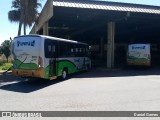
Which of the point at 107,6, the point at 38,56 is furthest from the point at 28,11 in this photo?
the point at 38,56

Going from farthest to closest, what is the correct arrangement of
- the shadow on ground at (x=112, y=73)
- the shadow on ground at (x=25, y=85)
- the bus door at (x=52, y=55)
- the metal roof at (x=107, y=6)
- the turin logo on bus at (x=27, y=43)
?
1. the metal roof at (x=107, y=6)
2. the shadow on ground at (x=112, y=73)
3. the bus door at (x=52, y=55)
4. the turin logo on bus at (x=27, y=43)
5. the shadow on ground at (x=25, y=85)

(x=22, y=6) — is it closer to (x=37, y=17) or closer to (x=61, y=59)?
(x=37, y=17)

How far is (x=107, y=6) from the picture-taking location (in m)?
25.9

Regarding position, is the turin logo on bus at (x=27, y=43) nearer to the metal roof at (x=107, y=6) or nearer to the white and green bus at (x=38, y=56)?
the white and green bus at (x=38, y=56)

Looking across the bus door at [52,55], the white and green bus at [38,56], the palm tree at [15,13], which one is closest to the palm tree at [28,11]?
the palm tree at [15,13]

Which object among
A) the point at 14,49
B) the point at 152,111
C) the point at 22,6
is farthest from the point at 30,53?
the point at 22,6

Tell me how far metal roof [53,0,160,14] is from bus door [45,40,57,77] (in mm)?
6288

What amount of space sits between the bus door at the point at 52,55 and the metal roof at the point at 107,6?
20.6ft

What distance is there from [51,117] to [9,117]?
124cm

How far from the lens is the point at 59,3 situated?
2330cm

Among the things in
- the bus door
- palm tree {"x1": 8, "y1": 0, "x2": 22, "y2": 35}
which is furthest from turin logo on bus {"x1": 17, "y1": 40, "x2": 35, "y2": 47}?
palm tree {"x1": 8, "y1": 0, "x2": 22, "y2": 35}

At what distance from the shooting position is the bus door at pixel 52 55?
55.4 ft

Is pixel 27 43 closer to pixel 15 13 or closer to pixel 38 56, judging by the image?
pixel 38 56

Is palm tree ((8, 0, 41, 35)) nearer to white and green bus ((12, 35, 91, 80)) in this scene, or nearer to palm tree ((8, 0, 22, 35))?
palm tree ((8, 0, 22, 35))
